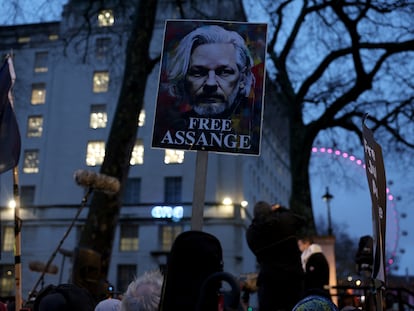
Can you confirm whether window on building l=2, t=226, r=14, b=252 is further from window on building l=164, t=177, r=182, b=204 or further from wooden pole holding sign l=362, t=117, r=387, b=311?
wooden pole holding sign l=362, t=117, r=387, b=311

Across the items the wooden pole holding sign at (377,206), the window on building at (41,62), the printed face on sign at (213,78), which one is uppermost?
the window on building at (41,62)

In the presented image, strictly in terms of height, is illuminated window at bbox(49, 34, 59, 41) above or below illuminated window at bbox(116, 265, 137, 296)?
above

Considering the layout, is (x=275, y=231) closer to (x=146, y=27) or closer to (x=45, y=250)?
(x=146, y=27)

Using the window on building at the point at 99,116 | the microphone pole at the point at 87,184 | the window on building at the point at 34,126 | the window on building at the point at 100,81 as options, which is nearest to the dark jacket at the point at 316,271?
the microphone pole at the point at 87,184

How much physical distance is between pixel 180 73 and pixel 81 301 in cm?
231

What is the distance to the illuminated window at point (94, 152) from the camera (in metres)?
40.8

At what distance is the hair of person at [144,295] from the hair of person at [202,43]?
232cm

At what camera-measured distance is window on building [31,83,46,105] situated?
4362cm

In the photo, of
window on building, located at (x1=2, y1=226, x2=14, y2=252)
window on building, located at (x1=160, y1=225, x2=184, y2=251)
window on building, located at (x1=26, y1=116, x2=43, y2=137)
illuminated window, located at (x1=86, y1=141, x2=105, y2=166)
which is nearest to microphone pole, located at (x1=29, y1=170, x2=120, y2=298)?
window on building, located at (x1=160, y1=225, x2=184, y2=251)

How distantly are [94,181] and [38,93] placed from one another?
3773 centimetres

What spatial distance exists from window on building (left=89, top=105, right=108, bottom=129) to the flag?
36.3 m

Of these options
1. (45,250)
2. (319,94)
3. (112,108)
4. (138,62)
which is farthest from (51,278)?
(138,62)

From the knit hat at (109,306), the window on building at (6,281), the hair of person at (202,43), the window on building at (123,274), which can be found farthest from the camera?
the window on building at (6,281)

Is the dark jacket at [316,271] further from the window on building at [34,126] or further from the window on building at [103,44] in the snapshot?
the window on building at [34,126]
